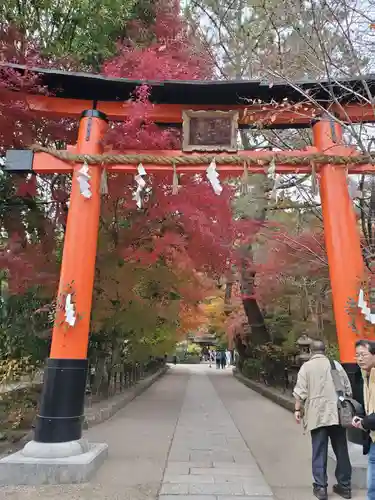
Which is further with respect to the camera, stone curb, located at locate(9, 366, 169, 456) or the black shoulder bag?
stone curb, located at locate(9, 366, 169, 456)

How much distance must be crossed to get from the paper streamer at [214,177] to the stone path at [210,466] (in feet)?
11.7

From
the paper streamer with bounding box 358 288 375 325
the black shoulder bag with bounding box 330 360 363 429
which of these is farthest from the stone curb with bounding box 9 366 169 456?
the paper streamer with bounding box 358 288 375 325

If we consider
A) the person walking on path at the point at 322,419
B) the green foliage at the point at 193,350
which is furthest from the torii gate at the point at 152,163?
the green foliage at the point at 193,350

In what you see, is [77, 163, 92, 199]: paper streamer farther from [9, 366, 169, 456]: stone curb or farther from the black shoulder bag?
[9, 366, 169, 456]: stone curb

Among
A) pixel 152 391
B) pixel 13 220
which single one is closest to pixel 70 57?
pixel 13 220

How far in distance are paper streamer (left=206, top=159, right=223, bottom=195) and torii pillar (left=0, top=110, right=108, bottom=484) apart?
1.60 meters

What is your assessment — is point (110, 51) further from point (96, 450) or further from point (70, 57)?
point (96, 450)

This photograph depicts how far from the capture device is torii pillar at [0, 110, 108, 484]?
183 inches

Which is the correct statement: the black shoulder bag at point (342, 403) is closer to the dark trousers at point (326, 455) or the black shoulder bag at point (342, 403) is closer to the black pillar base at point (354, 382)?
the dark trousers at point (326, 455)

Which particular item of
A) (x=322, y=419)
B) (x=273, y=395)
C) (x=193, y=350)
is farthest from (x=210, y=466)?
(x=193, y=350)

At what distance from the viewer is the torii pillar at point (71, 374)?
4648mm

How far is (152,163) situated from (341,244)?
2.87 metres

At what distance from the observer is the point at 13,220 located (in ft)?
28.6

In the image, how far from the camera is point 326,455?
4312 millimetres
